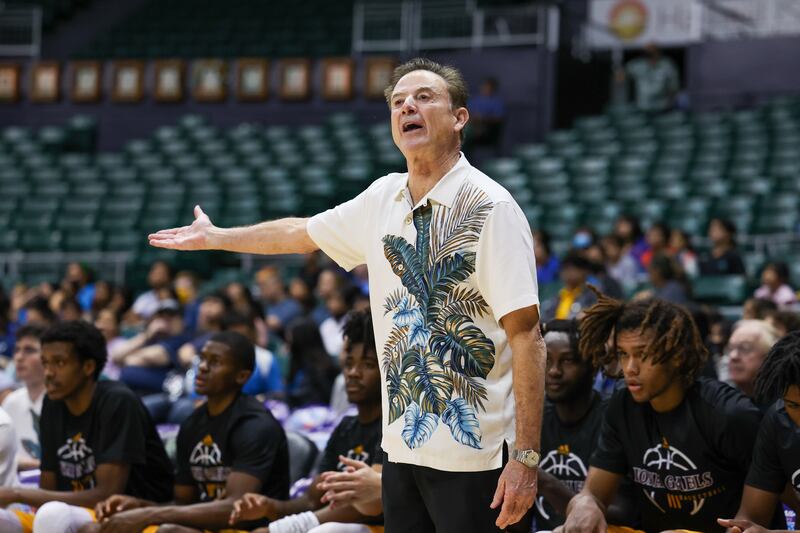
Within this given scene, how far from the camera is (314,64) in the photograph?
18.3 meters

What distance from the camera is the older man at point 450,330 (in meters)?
3.08

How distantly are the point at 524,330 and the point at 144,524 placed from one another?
2.60m

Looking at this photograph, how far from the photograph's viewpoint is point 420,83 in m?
3.26

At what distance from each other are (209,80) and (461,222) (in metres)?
16.1

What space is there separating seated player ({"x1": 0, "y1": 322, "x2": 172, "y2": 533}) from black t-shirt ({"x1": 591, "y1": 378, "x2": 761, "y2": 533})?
224cm

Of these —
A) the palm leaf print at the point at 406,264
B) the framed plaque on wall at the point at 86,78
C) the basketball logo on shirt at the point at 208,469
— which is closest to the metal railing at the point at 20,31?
the framed plaque on wall at the point at 86,78

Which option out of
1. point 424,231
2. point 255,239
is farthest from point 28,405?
point 424,231

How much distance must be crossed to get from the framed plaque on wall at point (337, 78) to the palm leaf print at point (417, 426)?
15.2 m

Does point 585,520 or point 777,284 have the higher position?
Result: point 777,284

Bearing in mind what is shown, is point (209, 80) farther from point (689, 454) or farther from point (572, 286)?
point (689, 454)

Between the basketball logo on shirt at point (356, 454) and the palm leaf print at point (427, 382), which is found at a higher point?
the palm leaf print at point (427, 382)

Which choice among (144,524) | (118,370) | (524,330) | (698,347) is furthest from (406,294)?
(118,370)

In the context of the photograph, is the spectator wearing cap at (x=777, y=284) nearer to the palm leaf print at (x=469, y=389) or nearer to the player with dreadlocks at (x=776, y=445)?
the player with dreadlocks at (x=776, y=445)

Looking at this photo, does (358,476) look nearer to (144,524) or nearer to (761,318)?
(144,524)
